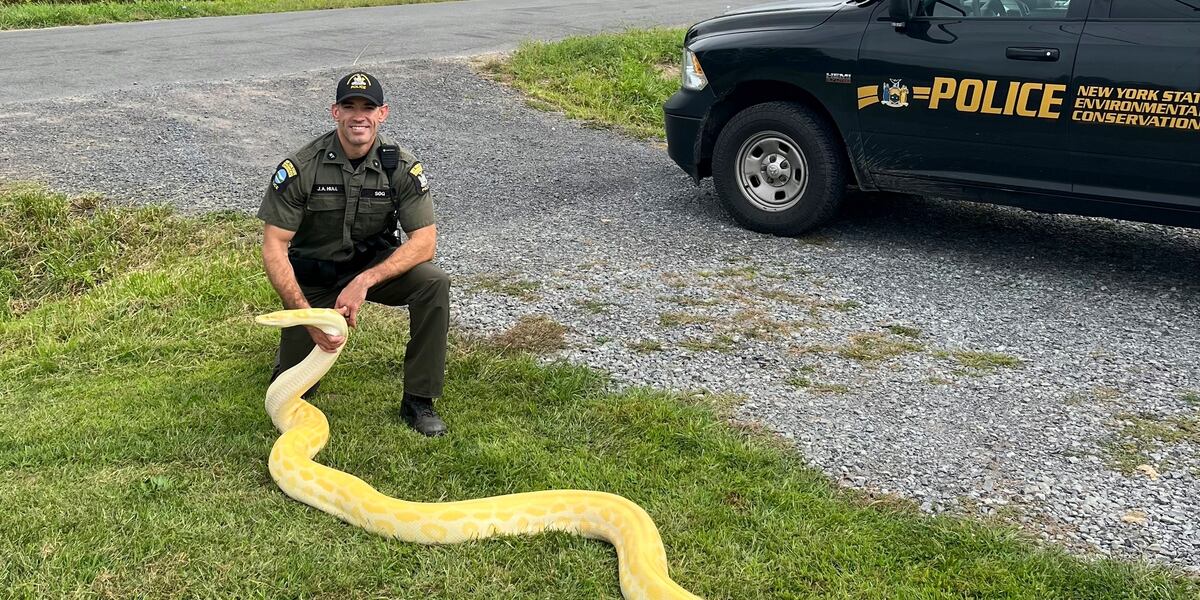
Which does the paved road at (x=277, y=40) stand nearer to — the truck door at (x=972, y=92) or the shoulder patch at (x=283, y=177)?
the shoulder patch at (x=283, y=177)

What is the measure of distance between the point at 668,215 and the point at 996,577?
4.35 meters

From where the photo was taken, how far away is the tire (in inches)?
256

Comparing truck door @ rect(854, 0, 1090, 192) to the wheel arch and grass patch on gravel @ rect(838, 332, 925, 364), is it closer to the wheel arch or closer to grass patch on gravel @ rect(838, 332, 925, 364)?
the wheel arch

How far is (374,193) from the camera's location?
4.34 meters

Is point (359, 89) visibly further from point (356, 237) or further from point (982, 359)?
point (982, 359)

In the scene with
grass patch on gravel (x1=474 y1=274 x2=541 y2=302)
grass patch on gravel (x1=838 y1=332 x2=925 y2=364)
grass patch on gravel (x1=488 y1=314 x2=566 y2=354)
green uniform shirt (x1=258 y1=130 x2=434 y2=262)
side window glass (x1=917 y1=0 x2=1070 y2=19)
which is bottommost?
grass patch on gravel (x1=488 y1=314 x2=566 y2=354)

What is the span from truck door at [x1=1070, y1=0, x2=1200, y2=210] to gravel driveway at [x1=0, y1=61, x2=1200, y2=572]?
0.67m

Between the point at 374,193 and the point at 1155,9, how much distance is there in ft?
13.9

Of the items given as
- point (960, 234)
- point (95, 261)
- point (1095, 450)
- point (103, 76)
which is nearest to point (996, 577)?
point (1095, 450)

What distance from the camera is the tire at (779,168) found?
6.51 meters

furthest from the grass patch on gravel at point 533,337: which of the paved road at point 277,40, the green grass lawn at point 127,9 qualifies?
the green grass lawn at point 127,9

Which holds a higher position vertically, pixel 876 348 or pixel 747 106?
pixel 747 106

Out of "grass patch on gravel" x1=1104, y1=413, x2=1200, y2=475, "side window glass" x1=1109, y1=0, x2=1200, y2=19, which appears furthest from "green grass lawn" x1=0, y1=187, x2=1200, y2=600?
"side window glass" x1=1109, y1=0, x2=1200, y2=19

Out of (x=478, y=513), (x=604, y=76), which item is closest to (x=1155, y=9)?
(x=478, y=513)
